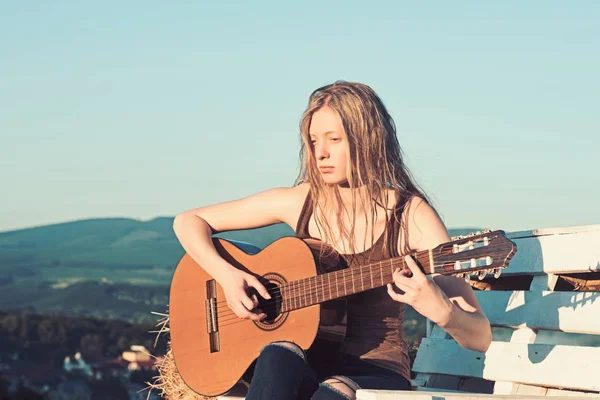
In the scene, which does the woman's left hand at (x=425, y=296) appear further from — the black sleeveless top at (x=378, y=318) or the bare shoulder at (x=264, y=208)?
the bare shoulder at (x=264, y=208)

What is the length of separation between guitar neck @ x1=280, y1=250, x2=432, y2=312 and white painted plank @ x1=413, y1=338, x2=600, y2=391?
33.0 inches

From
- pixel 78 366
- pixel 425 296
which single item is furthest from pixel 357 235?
pixel 78 366

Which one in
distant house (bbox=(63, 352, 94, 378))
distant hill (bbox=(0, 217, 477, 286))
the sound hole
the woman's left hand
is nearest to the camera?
the woman's left hand

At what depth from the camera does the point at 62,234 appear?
47.1 feet

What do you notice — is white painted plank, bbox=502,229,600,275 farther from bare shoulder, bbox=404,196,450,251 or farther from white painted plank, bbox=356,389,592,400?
white painted plank, bbox=356,389,592,400

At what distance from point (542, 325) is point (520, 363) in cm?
19

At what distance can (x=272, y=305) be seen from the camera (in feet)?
10.2

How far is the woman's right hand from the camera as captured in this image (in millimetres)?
3105

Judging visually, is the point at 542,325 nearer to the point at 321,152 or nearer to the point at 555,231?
the point at 555,231

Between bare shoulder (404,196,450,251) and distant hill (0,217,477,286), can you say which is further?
distant hill (0,217,477,286)

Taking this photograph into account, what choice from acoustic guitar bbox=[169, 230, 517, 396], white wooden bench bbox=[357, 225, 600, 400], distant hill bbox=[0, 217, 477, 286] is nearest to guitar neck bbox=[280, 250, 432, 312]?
acoustic guitar bbox=[169, 230, 517, 396]

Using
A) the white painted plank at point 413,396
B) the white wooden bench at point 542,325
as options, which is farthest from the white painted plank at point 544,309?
the white painted plank at point 413,396

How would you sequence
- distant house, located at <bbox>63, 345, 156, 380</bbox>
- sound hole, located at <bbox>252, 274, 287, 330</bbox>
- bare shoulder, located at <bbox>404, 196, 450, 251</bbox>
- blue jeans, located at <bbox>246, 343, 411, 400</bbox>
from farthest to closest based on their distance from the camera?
distant house, located at <bbox>63, 345, 156, 380</bbox> → sound hole, located at <bbox>252, 274, 287, 330</bbox> → bare shoulder, located at <bbox>404, 196, 450, 251</bbox> → blue jeans, located at <bbox>246, 343, 411, 400</bbox>

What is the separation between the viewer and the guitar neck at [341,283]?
8.67ft
